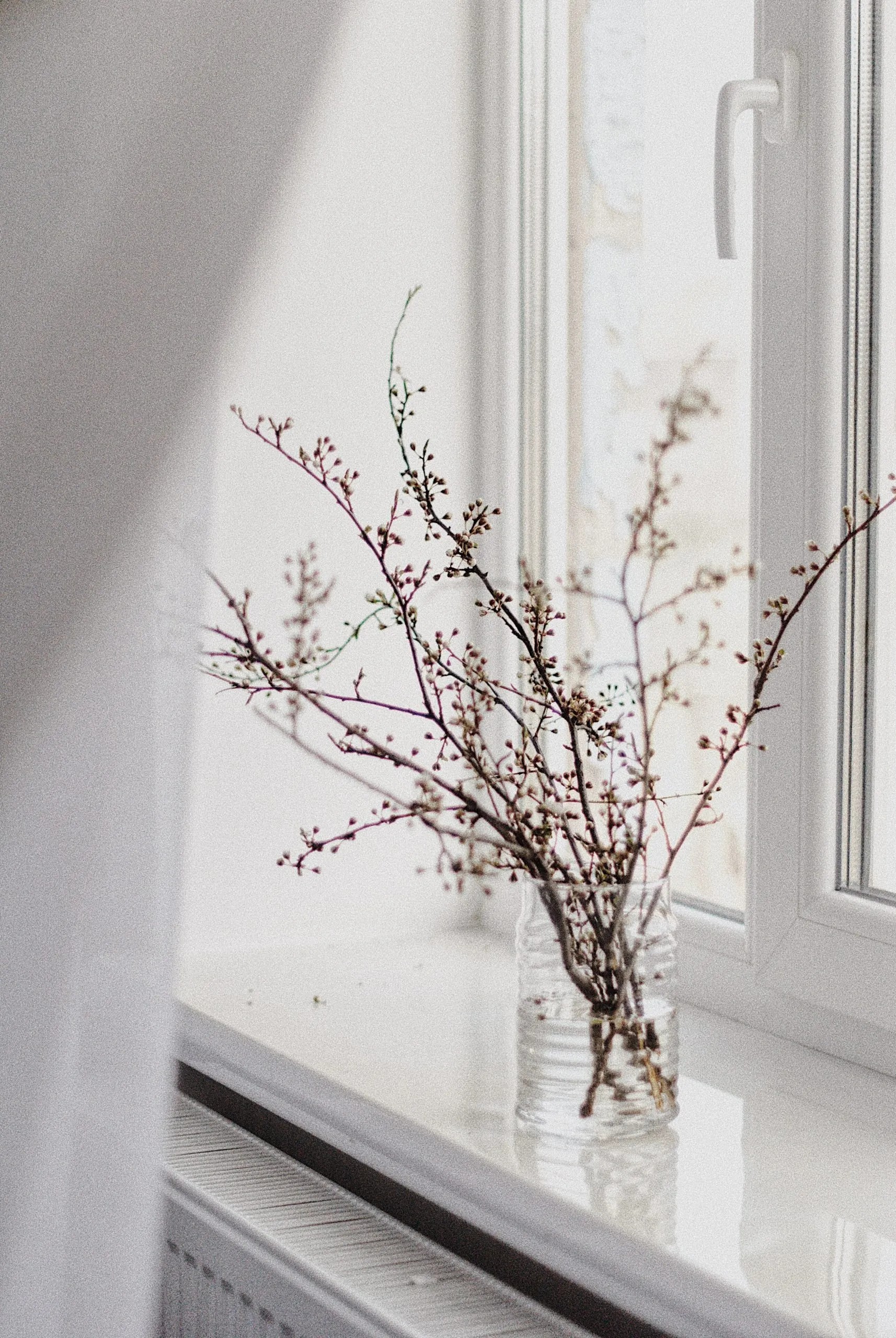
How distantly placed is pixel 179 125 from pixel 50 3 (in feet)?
0.24

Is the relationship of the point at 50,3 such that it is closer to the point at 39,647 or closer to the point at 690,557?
the point at 39,647

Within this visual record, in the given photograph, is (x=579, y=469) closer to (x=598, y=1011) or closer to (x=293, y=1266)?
(x=598, y=1011)

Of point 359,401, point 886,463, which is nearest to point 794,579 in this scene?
point 886,463

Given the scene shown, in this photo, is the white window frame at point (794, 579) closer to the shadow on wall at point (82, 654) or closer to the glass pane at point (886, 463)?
the glass pane at point (886, 463)

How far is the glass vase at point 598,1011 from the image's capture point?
2.85 ft

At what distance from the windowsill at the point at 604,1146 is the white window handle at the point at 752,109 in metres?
0.56

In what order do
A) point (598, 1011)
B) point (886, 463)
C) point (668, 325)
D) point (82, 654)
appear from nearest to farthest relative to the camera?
point (82, 654), point (598, 1011), point (886, 463), point (668, 325)

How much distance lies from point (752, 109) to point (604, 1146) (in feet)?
2.26

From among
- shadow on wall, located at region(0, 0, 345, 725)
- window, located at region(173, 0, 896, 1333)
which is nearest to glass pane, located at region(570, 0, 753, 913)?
window, located at region(173, 0, 896, 1333)

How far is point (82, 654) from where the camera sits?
640 mm

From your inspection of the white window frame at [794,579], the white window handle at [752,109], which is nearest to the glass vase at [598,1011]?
the white window frame at [794,579]

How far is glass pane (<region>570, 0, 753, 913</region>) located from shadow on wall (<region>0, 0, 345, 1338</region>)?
60cm

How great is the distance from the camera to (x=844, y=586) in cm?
104

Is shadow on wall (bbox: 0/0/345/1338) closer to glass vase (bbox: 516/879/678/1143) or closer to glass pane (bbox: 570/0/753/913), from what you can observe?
glass vase (bbox: 516/879/678/1143)
